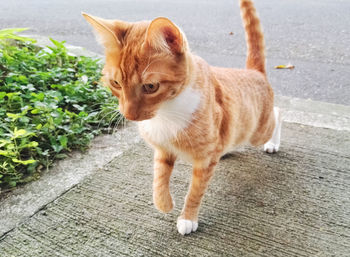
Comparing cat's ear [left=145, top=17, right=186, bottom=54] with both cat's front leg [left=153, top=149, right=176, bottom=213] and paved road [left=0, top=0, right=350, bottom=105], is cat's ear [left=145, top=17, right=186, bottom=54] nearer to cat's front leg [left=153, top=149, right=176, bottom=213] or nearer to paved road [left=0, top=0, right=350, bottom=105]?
cat's front leg [left=153, top=149, right=176, bottom=213]

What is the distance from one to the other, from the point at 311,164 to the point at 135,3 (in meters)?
7.75

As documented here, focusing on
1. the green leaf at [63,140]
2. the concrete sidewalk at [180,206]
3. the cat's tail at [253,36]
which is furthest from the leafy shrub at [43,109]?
the cat's tail at [253,36]

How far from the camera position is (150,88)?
1292 millimetres

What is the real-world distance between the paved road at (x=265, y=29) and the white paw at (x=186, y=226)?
8.33 ft

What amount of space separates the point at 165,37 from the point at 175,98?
0.29 metres

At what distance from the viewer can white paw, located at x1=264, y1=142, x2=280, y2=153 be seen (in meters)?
2.25

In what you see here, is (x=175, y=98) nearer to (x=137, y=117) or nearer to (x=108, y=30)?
(x=137, y=117)

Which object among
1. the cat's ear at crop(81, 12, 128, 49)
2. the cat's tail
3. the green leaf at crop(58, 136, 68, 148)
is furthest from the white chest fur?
the cat's tail

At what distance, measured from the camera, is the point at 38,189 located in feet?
5.71

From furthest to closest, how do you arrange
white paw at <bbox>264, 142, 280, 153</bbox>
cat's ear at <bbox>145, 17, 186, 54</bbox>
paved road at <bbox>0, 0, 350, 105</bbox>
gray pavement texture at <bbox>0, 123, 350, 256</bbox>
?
paved road at <bbox>0, 0, 350, 105</bbox>, white paw at <bbox>264, 142, 280, 153</bbox>, gray pavement texture at <bbox>0, 123, 350, 256</bbox>, cat's ear at <bbox>145, 17, 186, 54</bbox>

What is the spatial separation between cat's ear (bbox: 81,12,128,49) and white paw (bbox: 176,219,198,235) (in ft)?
3.12

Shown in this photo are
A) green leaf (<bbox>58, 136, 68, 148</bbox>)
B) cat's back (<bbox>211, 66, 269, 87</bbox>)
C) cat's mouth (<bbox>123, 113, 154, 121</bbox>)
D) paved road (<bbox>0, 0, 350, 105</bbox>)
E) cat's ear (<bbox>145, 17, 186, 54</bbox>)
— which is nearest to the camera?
cat's ear (<bbox>145, 17, 186, 54</bbox>)

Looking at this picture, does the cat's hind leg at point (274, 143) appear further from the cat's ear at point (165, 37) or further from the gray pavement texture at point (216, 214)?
the cat's ear at point (165, 37)

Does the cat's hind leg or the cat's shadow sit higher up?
the cat's hind leg
